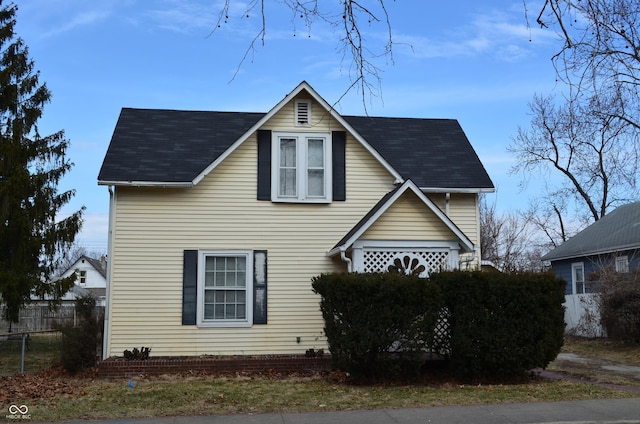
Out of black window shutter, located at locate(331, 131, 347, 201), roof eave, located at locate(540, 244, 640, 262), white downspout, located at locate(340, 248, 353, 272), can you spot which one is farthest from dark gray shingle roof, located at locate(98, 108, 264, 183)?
roof eave, located at locate(540, 244, 640, 262)

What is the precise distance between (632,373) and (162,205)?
11.6m

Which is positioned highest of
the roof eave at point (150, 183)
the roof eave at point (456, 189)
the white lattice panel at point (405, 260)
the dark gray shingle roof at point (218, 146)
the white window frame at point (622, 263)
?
the dark gray shingle roof at point (218, 146)

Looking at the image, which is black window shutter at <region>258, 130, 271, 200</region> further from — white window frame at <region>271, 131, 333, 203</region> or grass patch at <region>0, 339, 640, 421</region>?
grass patch at <region>0, 339, 640, 421</region>

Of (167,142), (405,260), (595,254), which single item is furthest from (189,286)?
(595,254)

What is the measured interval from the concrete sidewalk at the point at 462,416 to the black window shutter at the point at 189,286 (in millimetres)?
5413

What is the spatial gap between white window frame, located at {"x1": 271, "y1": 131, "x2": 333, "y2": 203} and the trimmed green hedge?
3.50m

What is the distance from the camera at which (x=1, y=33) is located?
22.7 metres

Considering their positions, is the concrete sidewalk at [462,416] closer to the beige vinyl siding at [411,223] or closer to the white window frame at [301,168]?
the beige vinyl siding at [411,223]

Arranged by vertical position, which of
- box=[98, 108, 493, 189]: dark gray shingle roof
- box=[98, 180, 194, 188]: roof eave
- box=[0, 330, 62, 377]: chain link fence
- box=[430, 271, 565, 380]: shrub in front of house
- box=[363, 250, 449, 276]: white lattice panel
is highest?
box=[98, 108, 493, 189]: dark gray shingle roof

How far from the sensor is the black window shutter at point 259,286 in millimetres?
14977

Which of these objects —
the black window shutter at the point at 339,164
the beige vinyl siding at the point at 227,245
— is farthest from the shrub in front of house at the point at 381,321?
the black window shutter at the point at 339,164

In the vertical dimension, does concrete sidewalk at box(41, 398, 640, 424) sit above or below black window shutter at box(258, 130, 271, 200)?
below

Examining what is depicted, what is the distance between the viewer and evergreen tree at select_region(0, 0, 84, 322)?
19969 mm

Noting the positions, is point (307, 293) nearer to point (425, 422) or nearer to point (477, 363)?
point (477, 363)
